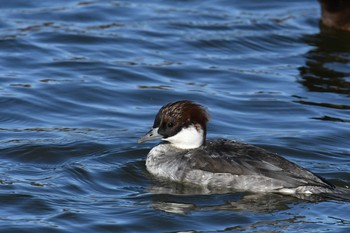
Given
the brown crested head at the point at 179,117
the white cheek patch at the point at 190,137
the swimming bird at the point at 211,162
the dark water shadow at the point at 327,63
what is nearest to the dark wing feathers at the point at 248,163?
the swimming bird at the point at 211,162

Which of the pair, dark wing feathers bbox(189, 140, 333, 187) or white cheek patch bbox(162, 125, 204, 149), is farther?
white cheek patch bbox(162, 125, 204, 149)

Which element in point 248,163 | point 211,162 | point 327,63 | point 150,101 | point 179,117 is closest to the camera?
point 248,163

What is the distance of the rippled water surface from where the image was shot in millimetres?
10016

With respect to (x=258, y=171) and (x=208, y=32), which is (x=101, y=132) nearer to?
(x=258, y=171)

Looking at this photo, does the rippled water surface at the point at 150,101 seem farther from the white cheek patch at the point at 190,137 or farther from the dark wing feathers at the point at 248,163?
the white cheek patch at the point at 190,137

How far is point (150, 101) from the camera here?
1433 cm

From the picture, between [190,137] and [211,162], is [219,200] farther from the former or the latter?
[190,137]

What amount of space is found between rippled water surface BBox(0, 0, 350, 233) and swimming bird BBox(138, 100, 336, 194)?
0.15 m

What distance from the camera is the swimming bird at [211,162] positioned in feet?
34.6

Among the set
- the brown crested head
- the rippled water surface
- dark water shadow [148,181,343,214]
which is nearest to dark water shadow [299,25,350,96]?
the rippled water surface

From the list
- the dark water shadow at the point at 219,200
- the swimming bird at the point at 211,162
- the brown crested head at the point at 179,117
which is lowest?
the dark water shadow at the point at 219,200

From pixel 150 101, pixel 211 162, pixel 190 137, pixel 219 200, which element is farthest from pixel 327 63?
pixel 219 200

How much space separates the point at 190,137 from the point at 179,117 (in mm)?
254

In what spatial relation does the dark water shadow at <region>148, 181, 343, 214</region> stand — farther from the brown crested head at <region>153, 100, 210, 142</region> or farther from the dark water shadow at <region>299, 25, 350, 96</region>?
the dark water shadow at <region>299, 25, 350, 96</region>
